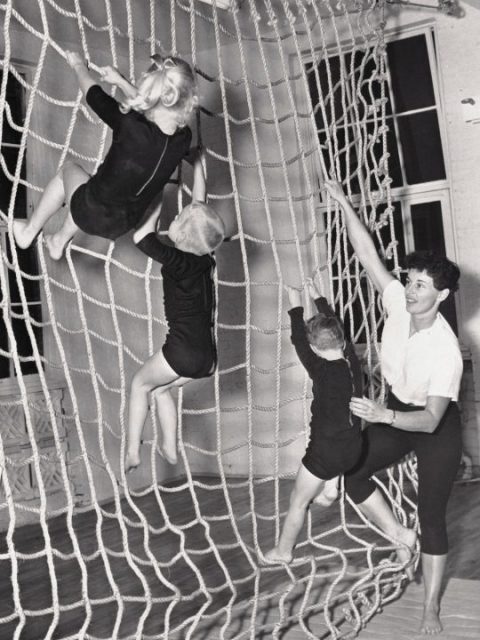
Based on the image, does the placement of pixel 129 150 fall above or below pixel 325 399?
above

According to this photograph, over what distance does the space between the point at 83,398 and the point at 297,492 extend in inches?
115

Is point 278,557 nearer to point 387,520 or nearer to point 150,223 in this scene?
point 387,520

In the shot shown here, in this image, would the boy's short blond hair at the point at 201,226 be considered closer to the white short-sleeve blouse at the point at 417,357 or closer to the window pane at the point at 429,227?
the white short-sleeve blouse at the point at 417,357

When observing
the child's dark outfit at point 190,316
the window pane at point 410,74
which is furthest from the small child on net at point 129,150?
the window pane at point 410,74

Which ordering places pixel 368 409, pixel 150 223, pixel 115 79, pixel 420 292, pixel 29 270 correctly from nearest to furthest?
pixel 115 79 < pixel 150 223 < pixel 368 409 < pixel 420 292 < pixel 29 270

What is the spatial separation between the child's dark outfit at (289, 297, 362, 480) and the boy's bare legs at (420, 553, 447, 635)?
443 mm

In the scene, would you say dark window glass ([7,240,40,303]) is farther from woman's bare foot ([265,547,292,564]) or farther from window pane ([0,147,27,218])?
woman's bare foot ([265,547,292,564])

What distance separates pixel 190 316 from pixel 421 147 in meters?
3.78

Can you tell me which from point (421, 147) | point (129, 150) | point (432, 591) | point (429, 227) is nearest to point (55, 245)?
point (129, 150)

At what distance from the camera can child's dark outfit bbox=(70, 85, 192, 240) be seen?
2127mm

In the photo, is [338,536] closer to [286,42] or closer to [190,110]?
[190,110]

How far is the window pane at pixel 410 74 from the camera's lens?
580 cm

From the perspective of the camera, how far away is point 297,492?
2885mm

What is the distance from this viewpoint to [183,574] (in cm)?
397
